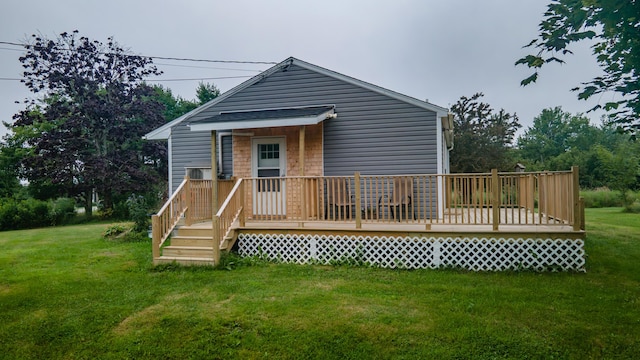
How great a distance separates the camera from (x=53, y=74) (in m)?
18.8

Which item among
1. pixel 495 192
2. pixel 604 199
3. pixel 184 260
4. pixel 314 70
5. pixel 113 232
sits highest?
pixel 314 70

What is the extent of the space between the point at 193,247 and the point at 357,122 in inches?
180

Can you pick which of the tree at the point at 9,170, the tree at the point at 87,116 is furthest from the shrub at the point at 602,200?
the tree at the point at 9,170

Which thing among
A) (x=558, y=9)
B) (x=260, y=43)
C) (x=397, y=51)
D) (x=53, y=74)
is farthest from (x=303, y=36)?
(x=558, y=9)

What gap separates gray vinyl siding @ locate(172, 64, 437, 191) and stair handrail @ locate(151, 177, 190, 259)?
8.27 ft

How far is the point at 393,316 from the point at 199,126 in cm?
610

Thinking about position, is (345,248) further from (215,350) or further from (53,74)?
(53,74)

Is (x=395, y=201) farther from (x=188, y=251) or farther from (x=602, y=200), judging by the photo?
(x=602, y=200)

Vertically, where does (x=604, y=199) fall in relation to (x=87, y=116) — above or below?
below

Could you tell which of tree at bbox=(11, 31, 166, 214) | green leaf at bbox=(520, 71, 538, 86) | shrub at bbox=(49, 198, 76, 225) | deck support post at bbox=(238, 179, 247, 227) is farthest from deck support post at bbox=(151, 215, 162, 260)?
tree at bbox=(11, 31, 166, 214)

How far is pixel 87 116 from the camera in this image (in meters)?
19.3

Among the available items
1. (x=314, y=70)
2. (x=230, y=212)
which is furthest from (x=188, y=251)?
(x=314, y=70)

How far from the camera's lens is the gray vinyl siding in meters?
8.44

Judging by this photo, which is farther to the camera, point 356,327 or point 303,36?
point 303,36
